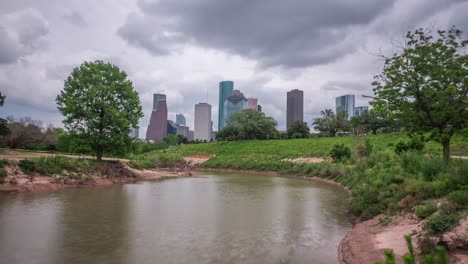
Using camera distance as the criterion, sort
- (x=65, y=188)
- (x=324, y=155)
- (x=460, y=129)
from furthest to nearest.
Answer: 1. (x=324, y=155)
2. (x=65, y=188)
3. (x=460, y=129)

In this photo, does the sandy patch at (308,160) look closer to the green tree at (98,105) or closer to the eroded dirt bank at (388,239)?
the green tree at (98,105)

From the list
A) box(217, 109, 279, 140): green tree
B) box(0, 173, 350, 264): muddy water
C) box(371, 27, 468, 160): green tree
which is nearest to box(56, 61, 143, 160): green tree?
box(0, 173, 350, 264): muddy water

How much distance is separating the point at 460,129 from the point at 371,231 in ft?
17.0

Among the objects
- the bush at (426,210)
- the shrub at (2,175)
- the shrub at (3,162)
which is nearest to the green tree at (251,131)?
the shrub at (3,162)

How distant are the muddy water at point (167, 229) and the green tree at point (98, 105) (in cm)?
971

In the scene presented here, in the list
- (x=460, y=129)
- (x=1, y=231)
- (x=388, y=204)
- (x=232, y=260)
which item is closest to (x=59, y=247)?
(x=1, y=231)

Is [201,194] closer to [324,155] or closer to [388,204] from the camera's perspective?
[388,204]

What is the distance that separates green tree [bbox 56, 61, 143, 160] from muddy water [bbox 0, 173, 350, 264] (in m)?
9.71

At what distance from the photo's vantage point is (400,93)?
40.4 ft

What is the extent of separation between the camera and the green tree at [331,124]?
3275 inches

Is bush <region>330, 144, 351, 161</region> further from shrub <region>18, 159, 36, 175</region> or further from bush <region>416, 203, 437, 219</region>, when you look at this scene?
shrub <region>18, 159, 36, 175</region>

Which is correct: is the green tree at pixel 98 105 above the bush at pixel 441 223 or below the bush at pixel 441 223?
above

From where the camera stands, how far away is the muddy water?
8.30m

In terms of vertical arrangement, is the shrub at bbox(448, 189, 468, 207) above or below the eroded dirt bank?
above
